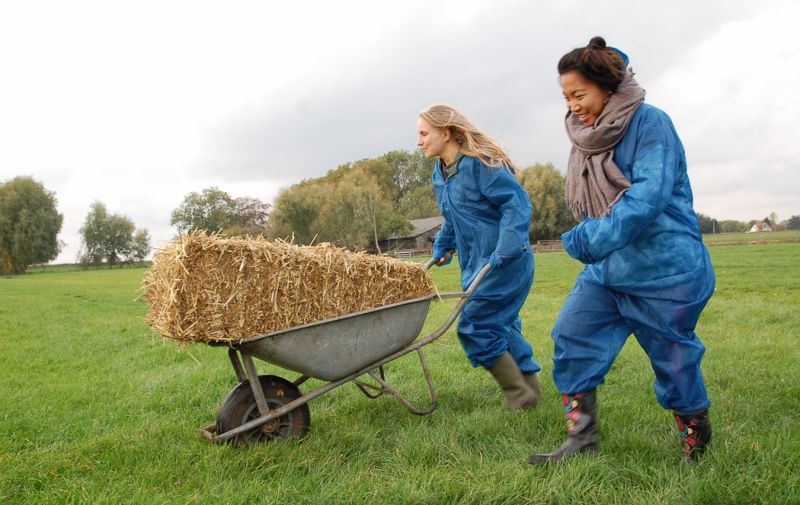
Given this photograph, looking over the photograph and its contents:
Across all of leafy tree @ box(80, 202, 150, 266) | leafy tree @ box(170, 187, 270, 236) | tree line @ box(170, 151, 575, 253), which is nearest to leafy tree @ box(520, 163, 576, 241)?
tree line @ box(170, 151, 575, 253)

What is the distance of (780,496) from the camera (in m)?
2.56

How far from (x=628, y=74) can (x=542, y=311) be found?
695 centimetres

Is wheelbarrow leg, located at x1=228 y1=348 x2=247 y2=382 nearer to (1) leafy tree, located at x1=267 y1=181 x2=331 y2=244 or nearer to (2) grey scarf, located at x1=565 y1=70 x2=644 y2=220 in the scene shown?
(2) grey scarf, located at x1=565 y1=70 x2=644 y2=220

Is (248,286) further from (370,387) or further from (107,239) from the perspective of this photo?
(107,239)

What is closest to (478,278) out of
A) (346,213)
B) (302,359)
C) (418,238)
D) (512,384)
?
(512,384)

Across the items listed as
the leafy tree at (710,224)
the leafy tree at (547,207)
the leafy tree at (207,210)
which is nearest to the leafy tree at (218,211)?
the leafy tree at (207,210)

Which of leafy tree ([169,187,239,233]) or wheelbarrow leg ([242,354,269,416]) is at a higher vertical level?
leafy tree ([169,187,239,233])

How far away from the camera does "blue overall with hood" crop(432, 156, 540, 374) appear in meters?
3.88

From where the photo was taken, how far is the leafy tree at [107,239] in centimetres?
8006

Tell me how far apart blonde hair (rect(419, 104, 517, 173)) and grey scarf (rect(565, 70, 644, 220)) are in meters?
0.89

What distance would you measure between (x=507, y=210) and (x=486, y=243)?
320 millimetres

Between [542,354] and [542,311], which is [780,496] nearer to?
[542,354]

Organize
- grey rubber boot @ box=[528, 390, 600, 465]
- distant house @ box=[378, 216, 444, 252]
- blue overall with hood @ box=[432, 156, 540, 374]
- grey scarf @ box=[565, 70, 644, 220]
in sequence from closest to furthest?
grey scarf @ box=[565, 70, 644, 220]
grey rubber boot @ box=[528, 390, 600, 465]
blue overall with hood @ box=[432, 156, 540, 374]
distant house @ box=[378, 216, 444, 252]

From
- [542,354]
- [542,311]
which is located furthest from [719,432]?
[542,311]
